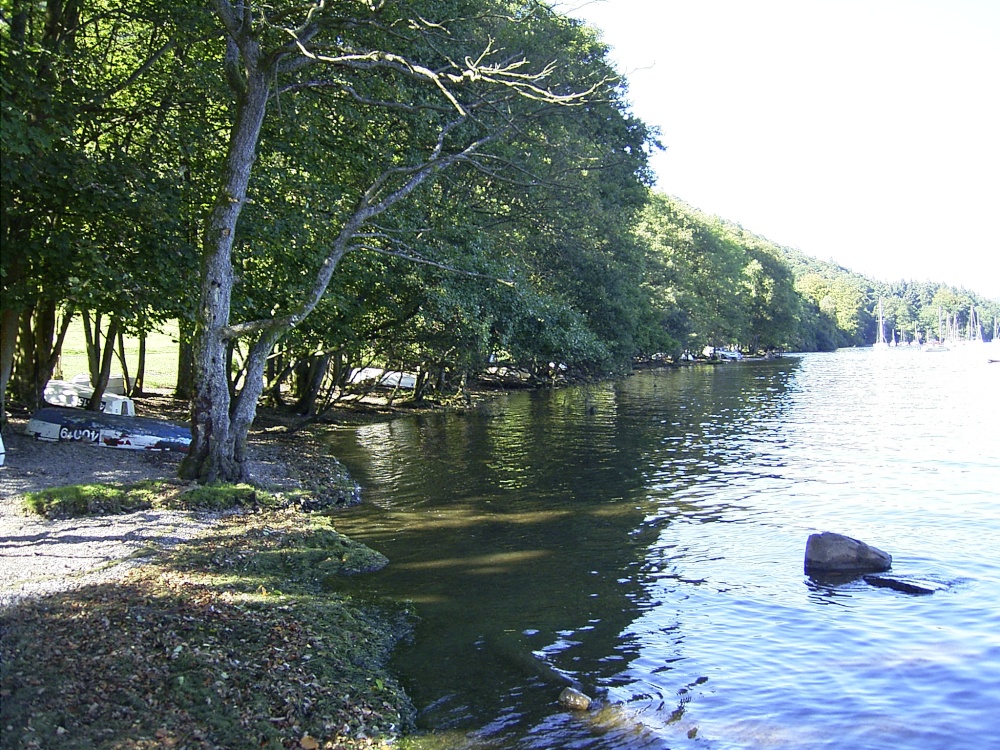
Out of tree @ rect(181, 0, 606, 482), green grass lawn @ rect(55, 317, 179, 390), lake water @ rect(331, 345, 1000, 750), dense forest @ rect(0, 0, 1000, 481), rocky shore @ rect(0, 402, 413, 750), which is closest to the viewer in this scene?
rocky shore @ rect(0, 402, 413, 750)

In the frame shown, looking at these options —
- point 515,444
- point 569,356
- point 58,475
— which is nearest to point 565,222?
point 569,356

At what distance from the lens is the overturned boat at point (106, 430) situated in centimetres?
2014

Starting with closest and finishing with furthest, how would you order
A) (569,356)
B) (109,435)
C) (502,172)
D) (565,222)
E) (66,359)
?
(109,435)
(502,172)
(569,356)
(565,222)
(66,359)

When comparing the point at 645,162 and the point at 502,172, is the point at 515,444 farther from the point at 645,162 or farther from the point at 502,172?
the point at 645,162

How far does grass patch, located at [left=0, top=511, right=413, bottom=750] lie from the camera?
273 inches

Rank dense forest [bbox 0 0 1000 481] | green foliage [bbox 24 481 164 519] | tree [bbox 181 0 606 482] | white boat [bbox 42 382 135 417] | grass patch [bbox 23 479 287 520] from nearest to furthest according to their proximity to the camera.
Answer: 1. green foliage [bbox 24 481 164 519]
2. grass patch [bbox 23 479 287 520]
3. tree [bbox 181 0 606 482]
4. dense forest [bbox 0 0 1000 481]
5. white boat [bbox 42 382 135 417]

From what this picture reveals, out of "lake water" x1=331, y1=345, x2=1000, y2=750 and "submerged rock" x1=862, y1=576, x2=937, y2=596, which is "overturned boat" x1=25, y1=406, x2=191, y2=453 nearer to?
"lake water" x1=331, y1=345, x2=1000, y2=750

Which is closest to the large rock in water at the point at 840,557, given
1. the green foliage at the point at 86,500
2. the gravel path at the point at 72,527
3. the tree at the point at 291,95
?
the tree at the point at 291,95

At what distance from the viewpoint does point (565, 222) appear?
31516mm

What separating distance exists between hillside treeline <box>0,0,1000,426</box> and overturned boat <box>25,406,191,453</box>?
1625mm

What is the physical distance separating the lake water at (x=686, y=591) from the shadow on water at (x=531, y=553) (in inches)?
1.8

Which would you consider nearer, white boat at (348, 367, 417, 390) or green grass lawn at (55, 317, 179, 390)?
green grass lawn at (55, 317, 179, 390)

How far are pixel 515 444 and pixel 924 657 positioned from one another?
1888 cm

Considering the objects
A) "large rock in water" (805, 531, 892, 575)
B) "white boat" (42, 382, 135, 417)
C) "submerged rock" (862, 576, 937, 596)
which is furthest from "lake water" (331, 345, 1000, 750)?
"white boat" (42, 382, 135, 417)
